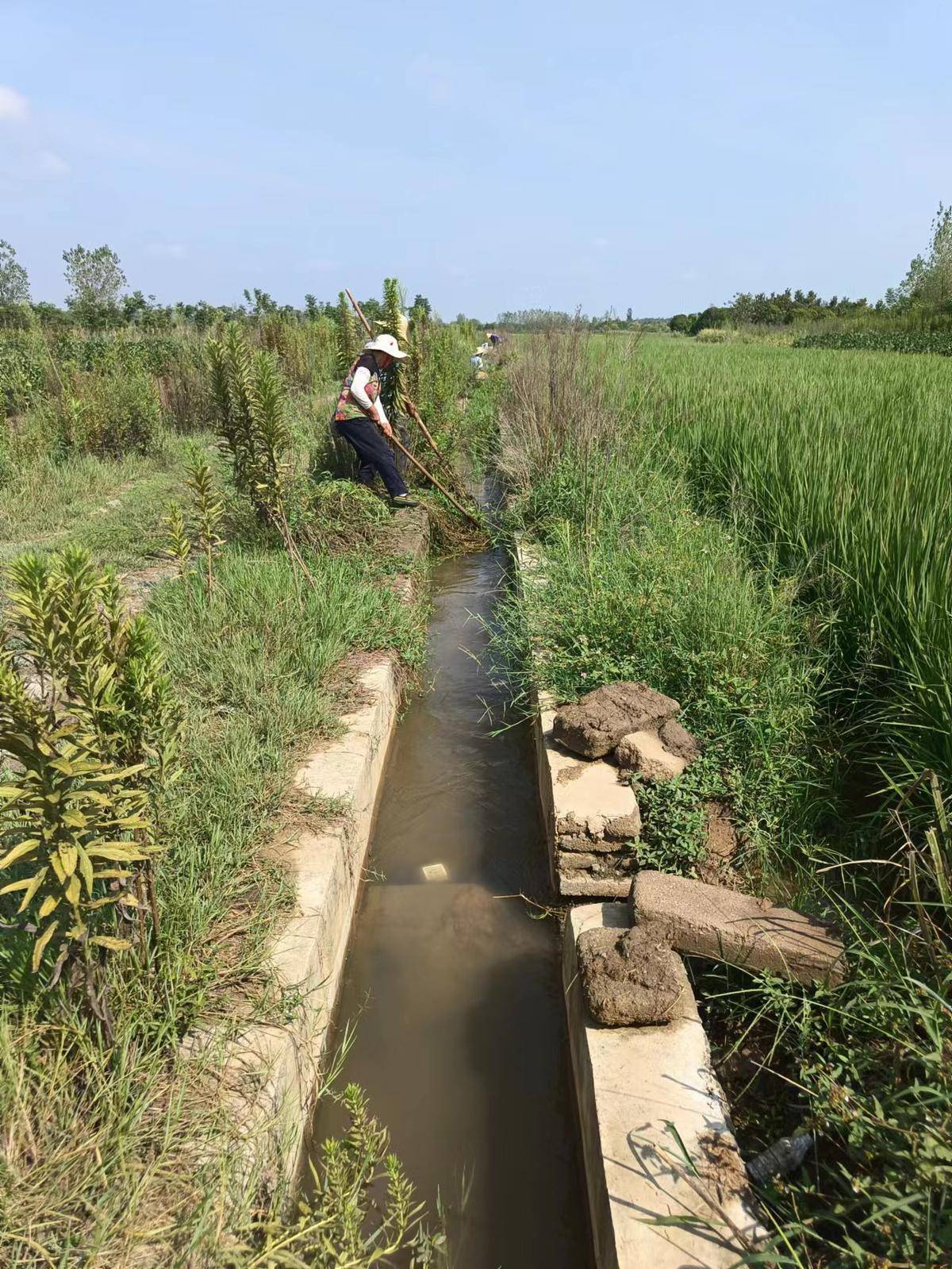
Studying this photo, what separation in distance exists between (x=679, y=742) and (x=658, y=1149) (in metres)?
1.57

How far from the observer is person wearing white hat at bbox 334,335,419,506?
6.83m

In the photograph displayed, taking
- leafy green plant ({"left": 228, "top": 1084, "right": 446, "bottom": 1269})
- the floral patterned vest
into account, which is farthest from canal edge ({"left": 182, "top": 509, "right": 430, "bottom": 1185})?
the floral patterned vest

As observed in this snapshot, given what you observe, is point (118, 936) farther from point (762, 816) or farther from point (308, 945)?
point (762, 816)

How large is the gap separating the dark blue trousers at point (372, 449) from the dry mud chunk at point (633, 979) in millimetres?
5462

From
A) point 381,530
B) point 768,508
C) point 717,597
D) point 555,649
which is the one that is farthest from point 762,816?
point 381,530

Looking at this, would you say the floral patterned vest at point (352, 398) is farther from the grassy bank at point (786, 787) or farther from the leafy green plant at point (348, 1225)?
the leafy green plant at point (348, 1225)

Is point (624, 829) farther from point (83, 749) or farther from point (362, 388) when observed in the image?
point (362, 388)

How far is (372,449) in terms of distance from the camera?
7020 millimetres

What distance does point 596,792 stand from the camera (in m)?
3.01

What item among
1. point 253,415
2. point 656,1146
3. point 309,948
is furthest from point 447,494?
point 656,1146

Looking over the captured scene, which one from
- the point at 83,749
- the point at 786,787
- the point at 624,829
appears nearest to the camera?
the point at 83,749

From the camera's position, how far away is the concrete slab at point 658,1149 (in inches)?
63.7

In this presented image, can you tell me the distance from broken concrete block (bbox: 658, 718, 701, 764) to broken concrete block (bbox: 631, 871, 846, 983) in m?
0.70

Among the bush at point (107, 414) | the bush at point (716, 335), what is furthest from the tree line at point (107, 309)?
the bush at point (716, 335)
